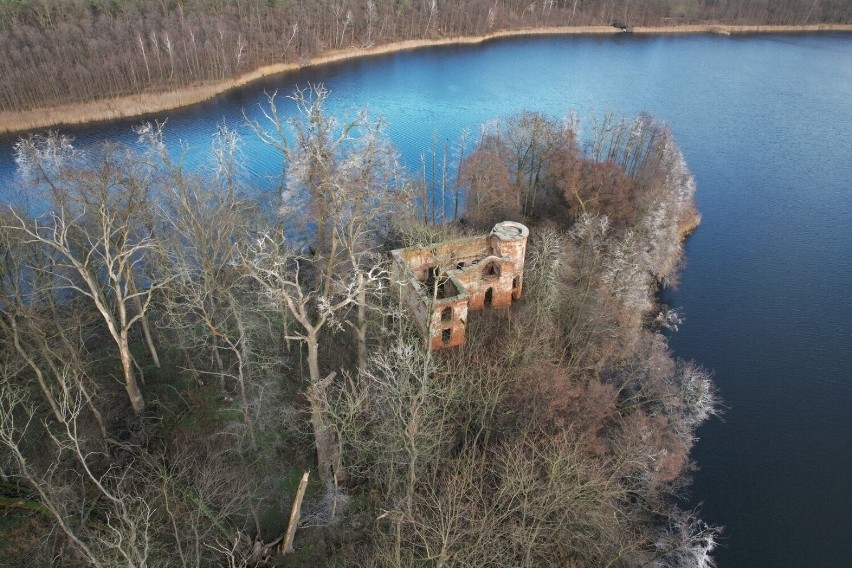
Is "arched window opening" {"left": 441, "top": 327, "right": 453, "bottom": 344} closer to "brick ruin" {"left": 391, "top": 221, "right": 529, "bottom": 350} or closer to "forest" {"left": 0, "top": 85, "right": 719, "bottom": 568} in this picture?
"brick ruin" {"left": 391, "top": 221, "right": 529, "bottom": 350}

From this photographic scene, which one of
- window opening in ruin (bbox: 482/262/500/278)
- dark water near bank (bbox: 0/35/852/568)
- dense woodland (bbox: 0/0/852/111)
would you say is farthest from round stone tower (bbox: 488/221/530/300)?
dense woodland (bbox: 0/0/852/111)

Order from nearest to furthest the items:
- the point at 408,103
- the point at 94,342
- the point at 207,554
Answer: the point at 207,554, the point at 94,342, the point at 408,103

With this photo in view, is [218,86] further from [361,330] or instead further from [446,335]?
[361,330]

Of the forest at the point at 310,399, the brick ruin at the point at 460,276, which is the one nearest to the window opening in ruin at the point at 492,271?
the brick ruin at the point at 460,276

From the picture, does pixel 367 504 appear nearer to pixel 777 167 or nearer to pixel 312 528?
pixel 312 528

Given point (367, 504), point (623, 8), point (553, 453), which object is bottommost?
point (367, 504)

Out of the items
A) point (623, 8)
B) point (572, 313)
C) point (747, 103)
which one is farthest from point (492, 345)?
point (623, 8)

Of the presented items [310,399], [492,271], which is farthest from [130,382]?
[492,271]
